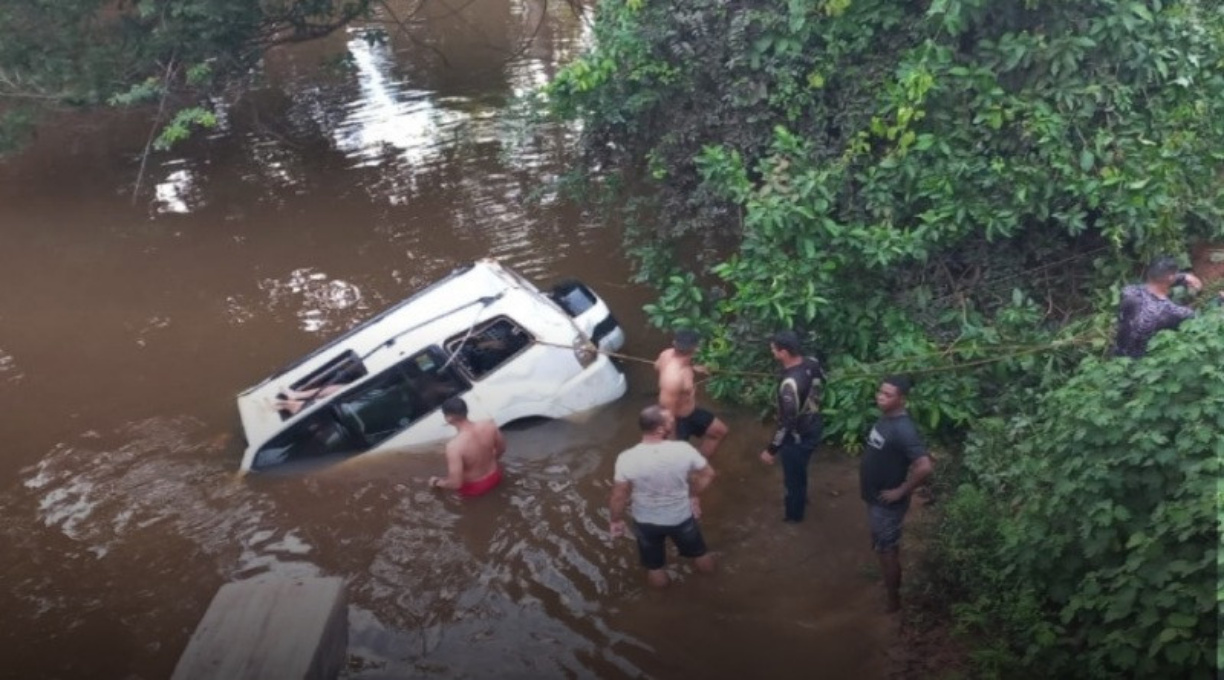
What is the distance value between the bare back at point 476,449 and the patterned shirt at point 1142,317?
15.0ft

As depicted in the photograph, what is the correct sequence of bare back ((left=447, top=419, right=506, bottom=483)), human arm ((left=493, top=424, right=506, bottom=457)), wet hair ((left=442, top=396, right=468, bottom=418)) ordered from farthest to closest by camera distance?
1. human arm ((left=493, top=424, right=506, bottom=457))
2. bare back ((left=447, top=419, right=506, bottom=483))
3. wet hair ((left=442, top=396, right=468, bottom=418))

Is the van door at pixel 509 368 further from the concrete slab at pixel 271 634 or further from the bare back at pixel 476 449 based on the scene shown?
the concrete slab at pixel 271 634

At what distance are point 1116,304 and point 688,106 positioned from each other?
4.10 metres

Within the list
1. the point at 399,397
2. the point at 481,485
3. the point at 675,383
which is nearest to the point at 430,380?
the point at 399,397

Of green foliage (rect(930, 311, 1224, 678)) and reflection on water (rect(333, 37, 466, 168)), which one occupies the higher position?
green foliage (rect(930, 311, 1224, 678))

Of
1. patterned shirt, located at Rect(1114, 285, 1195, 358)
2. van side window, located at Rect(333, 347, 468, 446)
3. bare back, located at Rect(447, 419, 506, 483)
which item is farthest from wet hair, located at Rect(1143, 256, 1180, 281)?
van side window, located at Rect(333, 347, 468, 446)

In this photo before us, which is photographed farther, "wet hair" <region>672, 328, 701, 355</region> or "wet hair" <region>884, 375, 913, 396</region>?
"wet hair" <region>672, 328, 701, 355</region>

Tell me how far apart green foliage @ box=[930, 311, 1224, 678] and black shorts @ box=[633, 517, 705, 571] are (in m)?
1.56

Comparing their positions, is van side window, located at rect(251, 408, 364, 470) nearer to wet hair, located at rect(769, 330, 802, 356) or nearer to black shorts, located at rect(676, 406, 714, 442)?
black shorts, located at rect(676, 406, 714, 442)

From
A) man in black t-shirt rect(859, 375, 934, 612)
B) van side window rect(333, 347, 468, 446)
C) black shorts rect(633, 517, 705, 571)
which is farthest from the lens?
van side window rect(333, 347, 468, 446)

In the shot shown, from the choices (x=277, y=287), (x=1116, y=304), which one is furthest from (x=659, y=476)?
(x=277, y=287)

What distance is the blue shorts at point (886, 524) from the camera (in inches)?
236

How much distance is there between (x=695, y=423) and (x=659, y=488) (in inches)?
58.1

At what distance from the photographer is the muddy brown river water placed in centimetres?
660
